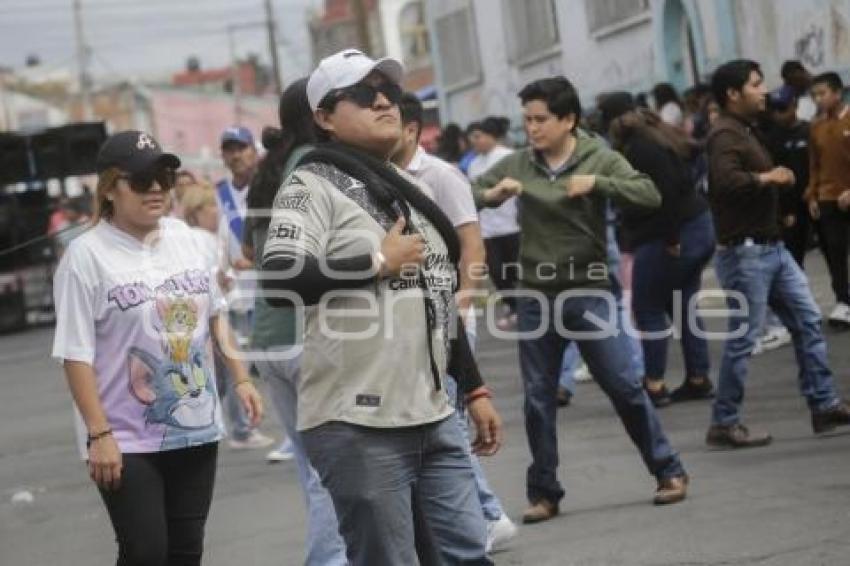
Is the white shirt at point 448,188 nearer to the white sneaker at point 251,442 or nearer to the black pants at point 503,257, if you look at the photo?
the white sneaker at point 251,442

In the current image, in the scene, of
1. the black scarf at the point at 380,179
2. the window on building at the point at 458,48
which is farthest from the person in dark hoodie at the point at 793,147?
the window on building at the point at 458,48

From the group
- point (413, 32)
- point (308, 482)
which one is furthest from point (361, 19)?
point (413, 32)

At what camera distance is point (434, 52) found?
37.3 meters

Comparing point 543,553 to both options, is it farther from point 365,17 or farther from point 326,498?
point 365,17

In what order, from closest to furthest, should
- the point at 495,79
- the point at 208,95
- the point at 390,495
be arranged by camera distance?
the point at 390,495, the point at 495,79, the point at 208,95

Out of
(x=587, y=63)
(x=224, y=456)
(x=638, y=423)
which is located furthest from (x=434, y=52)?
(x=638, y=423)

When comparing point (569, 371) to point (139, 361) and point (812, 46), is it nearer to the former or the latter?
point (139, 361)

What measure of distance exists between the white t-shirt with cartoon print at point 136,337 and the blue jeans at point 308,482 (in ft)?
2.24

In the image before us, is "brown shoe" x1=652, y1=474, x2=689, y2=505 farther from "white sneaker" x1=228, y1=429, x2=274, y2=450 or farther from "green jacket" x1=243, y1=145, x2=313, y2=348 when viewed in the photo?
"white sneaker" x1=228, y1=429, x2=274, y2=450

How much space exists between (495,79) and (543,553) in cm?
2597

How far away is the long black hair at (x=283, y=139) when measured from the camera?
21.5 feet

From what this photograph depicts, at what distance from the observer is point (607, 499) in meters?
8.52

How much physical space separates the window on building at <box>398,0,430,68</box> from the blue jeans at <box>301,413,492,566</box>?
76685mm

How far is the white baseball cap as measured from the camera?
5.06 meters
